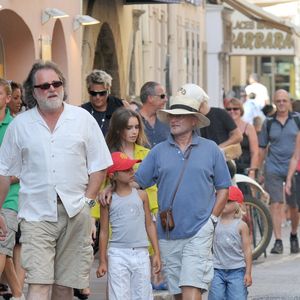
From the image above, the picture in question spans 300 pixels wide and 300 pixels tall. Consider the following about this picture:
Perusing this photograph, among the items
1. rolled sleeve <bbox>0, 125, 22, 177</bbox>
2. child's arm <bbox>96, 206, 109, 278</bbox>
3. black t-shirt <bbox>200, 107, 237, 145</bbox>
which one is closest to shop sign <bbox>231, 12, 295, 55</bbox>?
black t-shirt <bbox>200, 107, 237, 145</bbox>

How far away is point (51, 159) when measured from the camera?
9.21 metres

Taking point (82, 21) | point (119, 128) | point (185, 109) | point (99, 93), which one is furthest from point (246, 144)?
point (185, 109)

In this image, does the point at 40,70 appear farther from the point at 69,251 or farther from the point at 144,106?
the point at 144,106

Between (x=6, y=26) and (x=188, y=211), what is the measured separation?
8283 millimetres

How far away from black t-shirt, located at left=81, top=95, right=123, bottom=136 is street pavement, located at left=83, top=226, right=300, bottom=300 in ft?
4.86

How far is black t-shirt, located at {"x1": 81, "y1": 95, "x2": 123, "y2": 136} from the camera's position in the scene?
13.0 meters

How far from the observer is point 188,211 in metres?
9.57

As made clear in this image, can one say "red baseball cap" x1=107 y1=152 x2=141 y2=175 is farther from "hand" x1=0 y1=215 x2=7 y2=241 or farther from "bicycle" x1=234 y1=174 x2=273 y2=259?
"bicycle" x1=234 y1=174 x2=273 y2=259

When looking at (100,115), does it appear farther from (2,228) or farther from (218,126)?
(2,228)

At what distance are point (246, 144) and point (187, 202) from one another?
7.72 meters

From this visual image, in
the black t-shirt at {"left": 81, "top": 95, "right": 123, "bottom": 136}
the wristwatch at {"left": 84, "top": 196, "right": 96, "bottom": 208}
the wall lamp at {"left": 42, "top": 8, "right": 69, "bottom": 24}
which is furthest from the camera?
the wall lamp at {"left": 42, "top": 8, "right": 69, "bottom": 24}

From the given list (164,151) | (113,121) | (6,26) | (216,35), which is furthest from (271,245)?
(216,35)

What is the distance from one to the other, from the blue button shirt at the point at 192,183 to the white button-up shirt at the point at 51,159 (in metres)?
0.45

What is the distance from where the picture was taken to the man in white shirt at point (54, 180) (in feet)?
30.3
